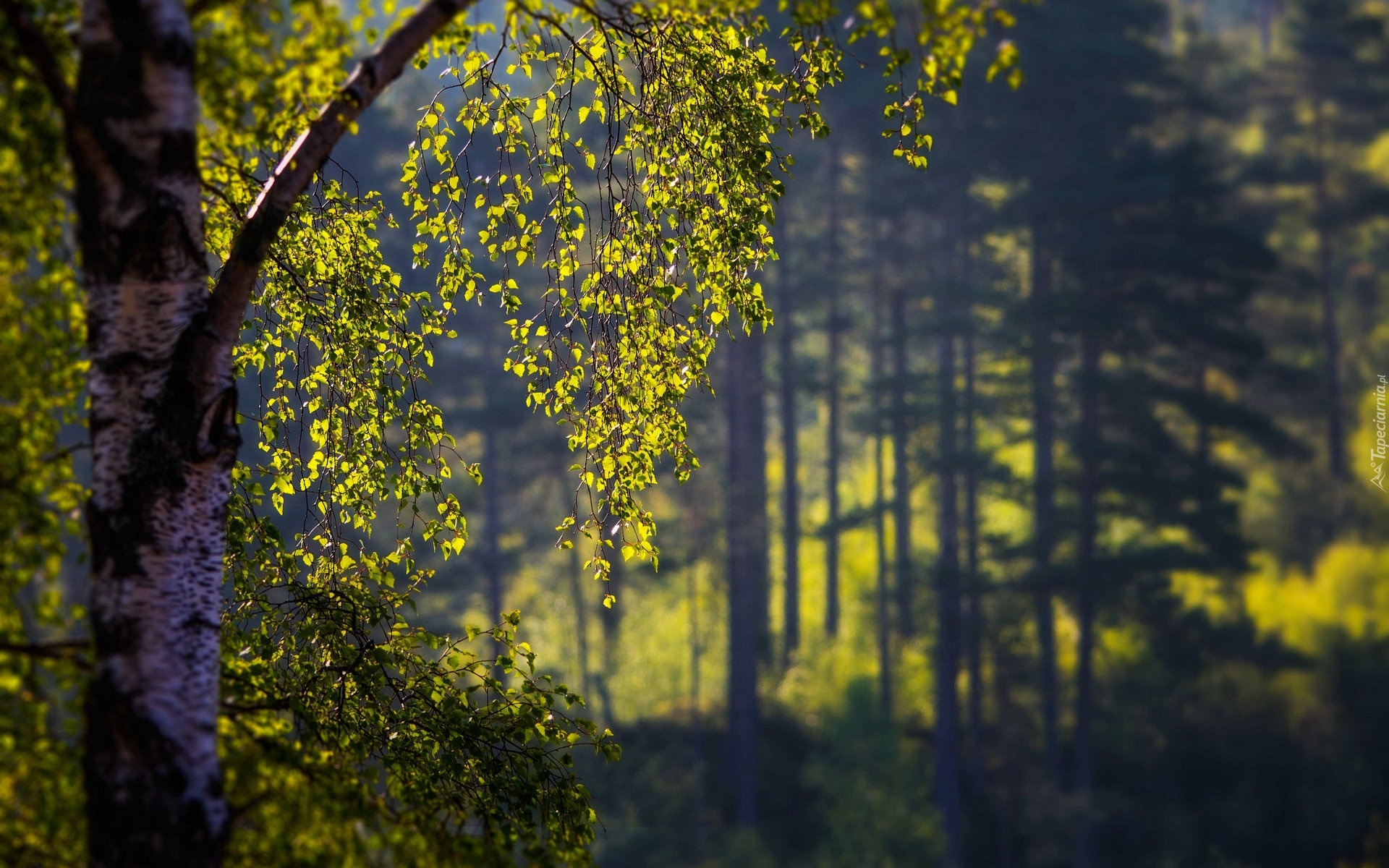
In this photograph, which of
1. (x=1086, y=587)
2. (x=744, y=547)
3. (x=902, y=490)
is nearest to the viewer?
(x=1086, y=587)

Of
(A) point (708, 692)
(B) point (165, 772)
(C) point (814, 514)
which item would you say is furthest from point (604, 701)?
(B) point (165, 772)

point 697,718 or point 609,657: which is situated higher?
point 609,657

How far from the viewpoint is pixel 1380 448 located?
26812 millimetres

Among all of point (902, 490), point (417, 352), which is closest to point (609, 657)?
point (902, 490)

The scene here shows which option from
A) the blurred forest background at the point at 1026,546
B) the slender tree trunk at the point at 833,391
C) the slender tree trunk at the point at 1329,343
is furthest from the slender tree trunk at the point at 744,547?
the slender tree trunk at the point at 1329,343

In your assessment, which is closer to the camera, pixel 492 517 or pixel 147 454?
pixel 147 454

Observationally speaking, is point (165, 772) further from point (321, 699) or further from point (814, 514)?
point (814, 514)

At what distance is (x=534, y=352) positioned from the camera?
15.0 feet

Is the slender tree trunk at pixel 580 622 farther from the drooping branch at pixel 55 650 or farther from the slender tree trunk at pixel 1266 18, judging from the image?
the slender tree trunk at pixel 1266 18

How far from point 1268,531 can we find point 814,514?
15750mm

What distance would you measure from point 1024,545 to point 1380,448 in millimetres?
10708

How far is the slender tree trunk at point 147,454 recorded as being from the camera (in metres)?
2.75

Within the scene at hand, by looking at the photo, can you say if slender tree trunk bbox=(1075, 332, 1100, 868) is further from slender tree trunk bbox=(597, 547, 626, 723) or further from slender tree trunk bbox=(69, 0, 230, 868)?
slender tree trunk bbox=(69, 0, 230, 868)

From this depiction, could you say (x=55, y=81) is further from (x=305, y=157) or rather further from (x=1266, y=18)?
(x=1266, y=18)
